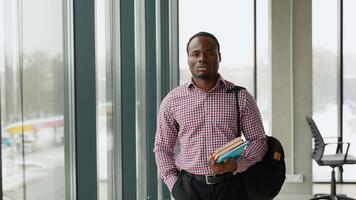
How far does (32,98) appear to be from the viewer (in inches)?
68.6

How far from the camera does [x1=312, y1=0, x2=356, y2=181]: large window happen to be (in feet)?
21.9

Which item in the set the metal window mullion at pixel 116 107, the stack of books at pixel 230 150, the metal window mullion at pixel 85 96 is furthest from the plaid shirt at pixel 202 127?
the metal window mullion at pixel 116 107

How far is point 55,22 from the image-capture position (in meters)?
1.95

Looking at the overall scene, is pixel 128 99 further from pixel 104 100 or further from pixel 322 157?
pixel 322 157

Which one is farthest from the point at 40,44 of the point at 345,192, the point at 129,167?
the point at 345,192

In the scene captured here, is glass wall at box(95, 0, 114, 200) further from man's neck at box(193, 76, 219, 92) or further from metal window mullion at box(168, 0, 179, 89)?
metal window mullion at box(168, 0, 179, 89)

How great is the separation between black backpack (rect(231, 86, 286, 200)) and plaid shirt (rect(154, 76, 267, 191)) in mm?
40

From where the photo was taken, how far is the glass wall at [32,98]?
1521mm

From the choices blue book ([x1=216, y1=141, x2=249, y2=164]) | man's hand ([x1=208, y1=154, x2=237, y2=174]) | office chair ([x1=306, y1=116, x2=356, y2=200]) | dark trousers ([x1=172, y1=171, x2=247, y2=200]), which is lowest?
office chair ([x1=306, y1=116, x2=356, y2=200])

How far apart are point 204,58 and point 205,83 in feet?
0.39

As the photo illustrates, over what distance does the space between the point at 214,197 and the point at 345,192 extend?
4.47 meters

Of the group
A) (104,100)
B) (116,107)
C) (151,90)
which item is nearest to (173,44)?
(151,90)

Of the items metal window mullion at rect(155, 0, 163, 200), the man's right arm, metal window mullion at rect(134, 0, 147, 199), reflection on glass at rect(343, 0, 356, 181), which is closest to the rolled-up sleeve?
the man's right arm

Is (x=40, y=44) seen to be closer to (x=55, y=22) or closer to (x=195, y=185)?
(x=55, y=22)
